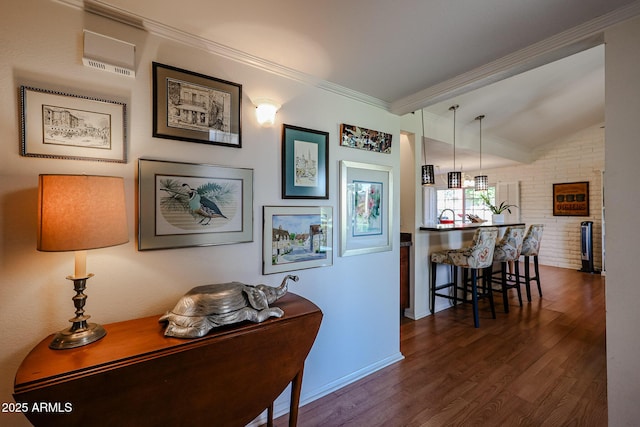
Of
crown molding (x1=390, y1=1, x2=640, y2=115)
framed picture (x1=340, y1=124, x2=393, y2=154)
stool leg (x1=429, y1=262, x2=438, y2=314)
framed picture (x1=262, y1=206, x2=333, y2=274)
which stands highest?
crown molding (x1=390, y1=1, x2=640, y2=115)

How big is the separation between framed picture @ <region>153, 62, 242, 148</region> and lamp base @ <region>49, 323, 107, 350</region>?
931 millimetres

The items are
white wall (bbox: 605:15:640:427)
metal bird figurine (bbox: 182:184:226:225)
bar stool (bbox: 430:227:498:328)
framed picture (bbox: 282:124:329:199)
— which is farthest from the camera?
bar stool (bbox: 430:227:498:328)

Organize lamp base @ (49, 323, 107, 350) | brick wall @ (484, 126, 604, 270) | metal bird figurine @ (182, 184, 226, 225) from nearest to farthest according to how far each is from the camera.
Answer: lamp base @ (49, 323, 107, 350), metal bird figurine @ (182, 184, 226, 225), brick wall @ (484, 126, 604, 270)

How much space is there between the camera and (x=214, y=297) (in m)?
1.28

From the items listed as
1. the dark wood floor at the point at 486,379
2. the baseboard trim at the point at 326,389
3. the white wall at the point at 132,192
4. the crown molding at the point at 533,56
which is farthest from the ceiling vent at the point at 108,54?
the dark wood floor at the point at 486,379

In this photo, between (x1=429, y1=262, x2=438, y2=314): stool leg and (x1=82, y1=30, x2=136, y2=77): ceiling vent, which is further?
(x1=429, y1=262, x2=438, y2=314): stool leg

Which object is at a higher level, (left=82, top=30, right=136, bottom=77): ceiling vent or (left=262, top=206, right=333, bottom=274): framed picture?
(left=82, top=30, right=136, bottom=77): ceiling vent

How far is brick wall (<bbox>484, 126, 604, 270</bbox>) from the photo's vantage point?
543 centimetres

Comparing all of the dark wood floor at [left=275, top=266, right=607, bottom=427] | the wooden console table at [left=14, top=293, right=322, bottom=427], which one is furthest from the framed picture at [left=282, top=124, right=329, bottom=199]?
the dark wood floor at [left=275, top=266, right=607, bottom=427]

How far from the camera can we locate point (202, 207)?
1.51 m

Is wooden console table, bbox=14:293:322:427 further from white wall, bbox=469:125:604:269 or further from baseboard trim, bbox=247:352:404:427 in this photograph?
white wall, bbox=469:125:604:269

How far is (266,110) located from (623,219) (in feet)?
6.48

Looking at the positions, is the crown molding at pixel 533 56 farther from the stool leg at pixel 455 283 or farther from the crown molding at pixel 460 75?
the stool leg at pixel 455 283

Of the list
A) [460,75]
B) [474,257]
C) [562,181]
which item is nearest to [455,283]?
[474,257]
